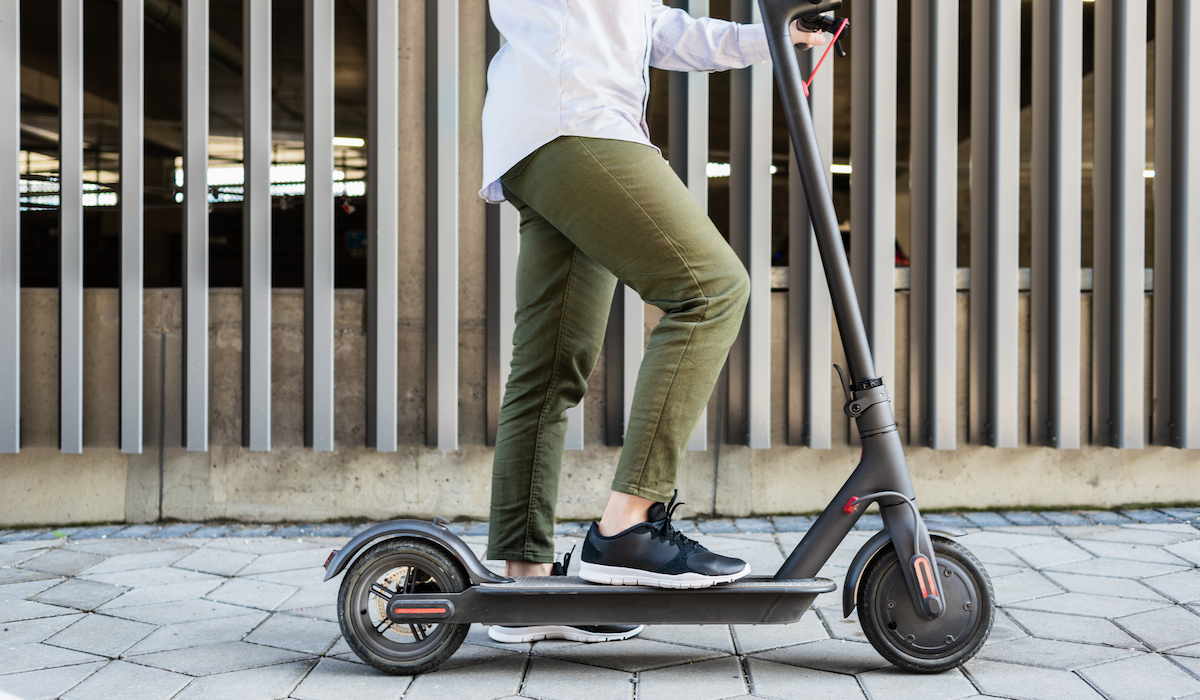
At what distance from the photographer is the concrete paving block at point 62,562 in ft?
7.73

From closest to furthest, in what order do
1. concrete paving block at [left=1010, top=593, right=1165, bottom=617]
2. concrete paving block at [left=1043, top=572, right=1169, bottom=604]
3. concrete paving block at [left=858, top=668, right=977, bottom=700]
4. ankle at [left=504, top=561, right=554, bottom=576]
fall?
concrete paving block at [left=858, top=668, right=977, bottom=700]
ankle at [left=504, top=561, right=554, bottom=576]
concrete paving block at [left=1010, top=593, right=1165, bottom=617]
concrete paving block at [left=1043, top=572, right=1169, bottom=604]

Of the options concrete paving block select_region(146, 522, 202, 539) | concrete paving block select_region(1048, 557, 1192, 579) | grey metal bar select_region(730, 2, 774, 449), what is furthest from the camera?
grey metal bar select_region(730, 2, 774, 449)

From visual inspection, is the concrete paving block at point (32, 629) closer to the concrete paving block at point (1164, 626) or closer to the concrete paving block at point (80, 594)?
the concrete paving block at point (80, 594)

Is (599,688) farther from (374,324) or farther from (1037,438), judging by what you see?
(1037,438)

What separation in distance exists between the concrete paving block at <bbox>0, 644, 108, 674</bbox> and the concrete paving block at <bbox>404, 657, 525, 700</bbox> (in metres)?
0.66

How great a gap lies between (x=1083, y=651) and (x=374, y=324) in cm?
211

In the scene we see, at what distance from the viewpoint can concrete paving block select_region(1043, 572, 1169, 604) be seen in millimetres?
2029

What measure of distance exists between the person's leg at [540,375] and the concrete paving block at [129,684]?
59 cm

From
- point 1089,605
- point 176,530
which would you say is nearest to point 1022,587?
point 1089,605

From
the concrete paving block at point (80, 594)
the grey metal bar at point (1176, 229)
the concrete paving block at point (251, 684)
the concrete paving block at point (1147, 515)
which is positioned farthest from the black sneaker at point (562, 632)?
the grey metal bar at point (1176, 229)

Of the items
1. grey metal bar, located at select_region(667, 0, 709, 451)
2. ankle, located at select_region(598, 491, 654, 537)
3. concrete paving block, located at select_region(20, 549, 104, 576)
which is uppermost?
grey metal bar, located at select_region(667, 0, 709, 451)

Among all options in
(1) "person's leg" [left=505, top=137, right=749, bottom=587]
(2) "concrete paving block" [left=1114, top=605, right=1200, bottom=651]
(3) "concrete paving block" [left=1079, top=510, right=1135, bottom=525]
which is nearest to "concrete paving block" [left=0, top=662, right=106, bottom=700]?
(1) "person's leg" [left=505, top=137, right=749, bottom=587]

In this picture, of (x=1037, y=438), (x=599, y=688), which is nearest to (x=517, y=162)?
(x=599, y=688)

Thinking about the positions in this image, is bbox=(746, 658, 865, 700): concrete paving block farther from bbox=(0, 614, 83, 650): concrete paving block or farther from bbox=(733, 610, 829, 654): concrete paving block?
bbox=(0, 614, 83, 650): concrete paving block
